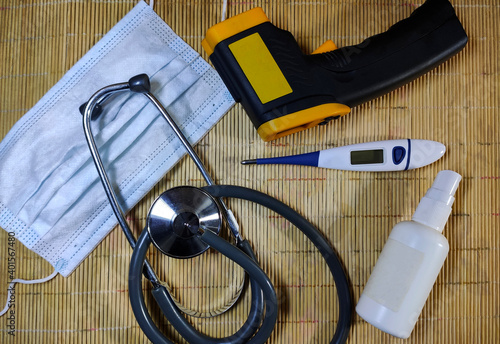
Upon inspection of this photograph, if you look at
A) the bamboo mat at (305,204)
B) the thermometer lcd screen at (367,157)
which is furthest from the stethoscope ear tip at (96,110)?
the thermometer lcd screen at (367,157)

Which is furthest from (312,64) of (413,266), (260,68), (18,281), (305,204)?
(18,281)

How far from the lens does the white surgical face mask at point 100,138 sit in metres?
0.61

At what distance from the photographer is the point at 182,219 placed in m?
0.56

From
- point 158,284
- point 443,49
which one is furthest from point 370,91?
point 158,284

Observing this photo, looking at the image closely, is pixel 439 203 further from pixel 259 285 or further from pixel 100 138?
pixel 100 138

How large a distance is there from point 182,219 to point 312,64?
290 millimetres

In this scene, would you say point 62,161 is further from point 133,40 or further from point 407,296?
point 407,296

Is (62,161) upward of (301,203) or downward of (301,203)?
upward

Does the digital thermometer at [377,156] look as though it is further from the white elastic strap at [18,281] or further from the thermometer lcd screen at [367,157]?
the white elastic strap at [18,281]

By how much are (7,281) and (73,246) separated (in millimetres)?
124

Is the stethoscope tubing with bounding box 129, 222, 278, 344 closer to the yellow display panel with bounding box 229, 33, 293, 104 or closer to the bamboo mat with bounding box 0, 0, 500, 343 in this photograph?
the bamboo mat with bounding box 0, 0, 500, 343

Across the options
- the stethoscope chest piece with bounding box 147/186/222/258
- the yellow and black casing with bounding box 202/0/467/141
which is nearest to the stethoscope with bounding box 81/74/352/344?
the stethoscope chest piece with bounding box 147/186/222/258

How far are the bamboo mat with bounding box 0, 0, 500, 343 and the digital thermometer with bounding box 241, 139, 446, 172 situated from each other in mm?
22

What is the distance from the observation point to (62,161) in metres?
0.62
